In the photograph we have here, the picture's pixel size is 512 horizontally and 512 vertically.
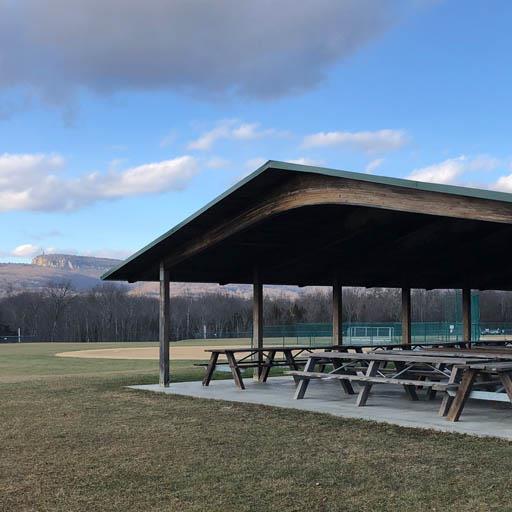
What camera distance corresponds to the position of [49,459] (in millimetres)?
6262

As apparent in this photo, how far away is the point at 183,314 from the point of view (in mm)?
Result: 102250

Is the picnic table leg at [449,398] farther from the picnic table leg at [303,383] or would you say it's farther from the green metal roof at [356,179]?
the green metal roof at [356,179]

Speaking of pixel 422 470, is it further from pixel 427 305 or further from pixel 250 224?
pixel 427 305

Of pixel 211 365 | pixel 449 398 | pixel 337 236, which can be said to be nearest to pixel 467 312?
pixel 337 236

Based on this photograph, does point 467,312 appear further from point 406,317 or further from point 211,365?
point 211,365

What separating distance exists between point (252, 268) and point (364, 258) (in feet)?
7.36

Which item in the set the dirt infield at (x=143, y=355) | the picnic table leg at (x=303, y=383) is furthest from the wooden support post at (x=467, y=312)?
the dirt infield at (x=143, y=355)

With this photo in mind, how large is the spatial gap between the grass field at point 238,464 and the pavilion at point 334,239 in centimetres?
239

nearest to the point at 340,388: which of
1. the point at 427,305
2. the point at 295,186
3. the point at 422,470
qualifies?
the point at 295,186

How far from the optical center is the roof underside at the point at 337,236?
7.56 m

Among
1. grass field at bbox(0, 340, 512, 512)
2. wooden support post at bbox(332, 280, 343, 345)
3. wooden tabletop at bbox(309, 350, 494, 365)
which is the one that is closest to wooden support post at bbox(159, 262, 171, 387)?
grass field at bbox(0, 340, 512, 512)

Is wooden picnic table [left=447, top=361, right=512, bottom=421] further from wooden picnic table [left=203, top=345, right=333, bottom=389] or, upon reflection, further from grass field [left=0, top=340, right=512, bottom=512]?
wooden picnic table [left=203, top=345, right=333, bottom=389]

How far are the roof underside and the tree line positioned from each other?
169 feet

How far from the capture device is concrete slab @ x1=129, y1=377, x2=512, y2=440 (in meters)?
7.73
